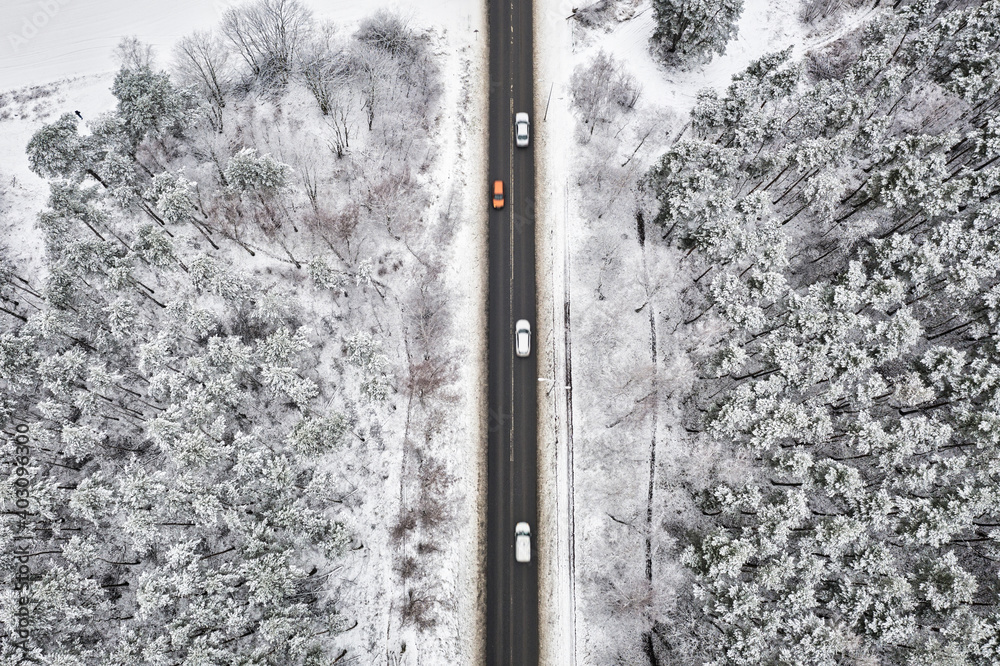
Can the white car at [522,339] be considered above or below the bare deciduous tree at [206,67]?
below

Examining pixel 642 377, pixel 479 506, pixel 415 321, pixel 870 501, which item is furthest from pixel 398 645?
pixel 870 501

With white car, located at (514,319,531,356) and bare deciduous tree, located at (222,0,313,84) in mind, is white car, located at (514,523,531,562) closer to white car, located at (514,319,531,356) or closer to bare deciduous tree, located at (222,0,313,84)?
white car, located at (514,319,531,356)

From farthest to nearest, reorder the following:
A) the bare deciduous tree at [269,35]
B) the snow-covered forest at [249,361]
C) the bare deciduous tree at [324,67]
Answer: the bare deciduous tree at [269,35], the bare deciduous tree at [324,67], the snow-covered forest at [249,361]

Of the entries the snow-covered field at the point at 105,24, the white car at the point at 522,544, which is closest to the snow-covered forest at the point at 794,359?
the white car at the point at 522,544

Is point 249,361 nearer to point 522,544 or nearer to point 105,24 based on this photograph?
point 522,544

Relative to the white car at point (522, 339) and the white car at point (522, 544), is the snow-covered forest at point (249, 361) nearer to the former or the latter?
the white car at point (522, 544)

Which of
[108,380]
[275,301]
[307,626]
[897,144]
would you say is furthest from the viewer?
[897,144]

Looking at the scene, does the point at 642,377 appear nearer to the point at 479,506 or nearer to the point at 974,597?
the point at 479,506
